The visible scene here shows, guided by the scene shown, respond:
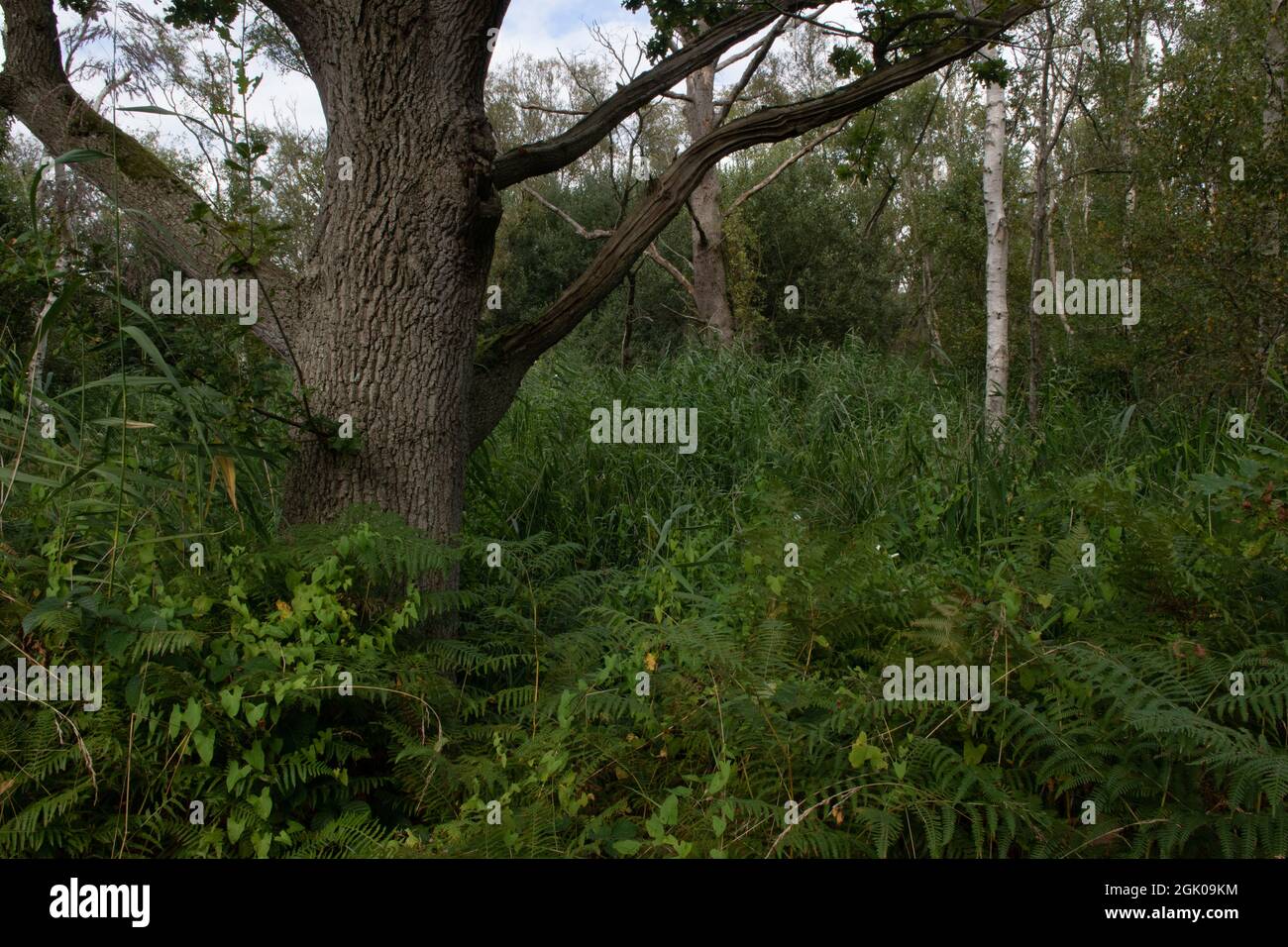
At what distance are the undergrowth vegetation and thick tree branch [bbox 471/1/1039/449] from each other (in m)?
0.75

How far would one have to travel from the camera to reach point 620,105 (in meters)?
4.39

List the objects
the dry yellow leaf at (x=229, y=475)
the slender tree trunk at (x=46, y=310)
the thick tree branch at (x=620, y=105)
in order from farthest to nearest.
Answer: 1. the thick tree branch at (x=620, y=105)
2. the dry yellow leaf at (x=229, y=475)
3. the slender tree trunk at (x=46, y=310)

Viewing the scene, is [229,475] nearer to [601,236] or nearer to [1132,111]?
[601,236]

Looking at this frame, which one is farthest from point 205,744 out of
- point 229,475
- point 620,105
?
point 620,105

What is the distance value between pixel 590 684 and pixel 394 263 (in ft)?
6.01

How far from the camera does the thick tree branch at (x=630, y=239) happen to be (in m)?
4.35

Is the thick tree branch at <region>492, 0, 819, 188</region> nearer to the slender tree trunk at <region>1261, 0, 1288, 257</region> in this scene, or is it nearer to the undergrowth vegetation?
the undergrowth vegetation

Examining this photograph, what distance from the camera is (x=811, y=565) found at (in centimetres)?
361

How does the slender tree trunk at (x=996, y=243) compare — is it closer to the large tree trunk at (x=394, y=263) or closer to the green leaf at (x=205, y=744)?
the large tree trunk at (x=394, y=263)

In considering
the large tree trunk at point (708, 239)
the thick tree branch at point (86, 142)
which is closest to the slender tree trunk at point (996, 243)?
the large tree trunk at point (708, 239)

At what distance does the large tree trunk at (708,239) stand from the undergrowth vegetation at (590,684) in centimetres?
901

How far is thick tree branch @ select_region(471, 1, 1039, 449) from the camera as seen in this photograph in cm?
435

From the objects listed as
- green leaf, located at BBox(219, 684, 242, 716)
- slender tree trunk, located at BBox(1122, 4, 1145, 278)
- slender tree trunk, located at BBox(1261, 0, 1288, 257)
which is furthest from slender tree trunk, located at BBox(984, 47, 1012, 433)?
green leaf, located at BBox(219, 684, 242, 716)
